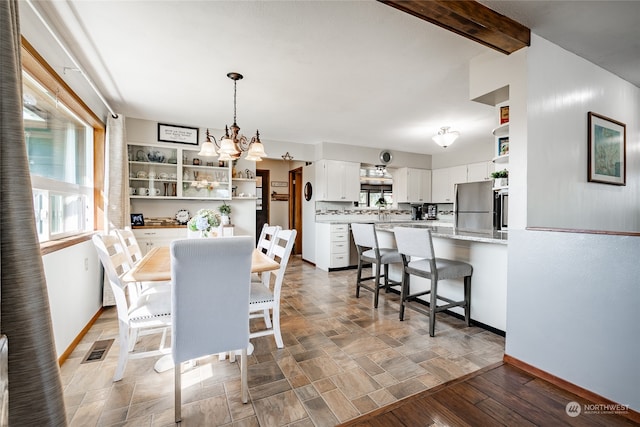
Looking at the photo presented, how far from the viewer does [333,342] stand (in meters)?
2.37

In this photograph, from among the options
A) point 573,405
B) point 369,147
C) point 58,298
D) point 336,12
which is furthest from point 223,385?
point 369,147

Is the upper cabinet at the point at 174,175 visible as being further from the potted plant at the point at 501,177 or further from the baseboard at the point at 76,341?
the potted plant at the point at 501,177

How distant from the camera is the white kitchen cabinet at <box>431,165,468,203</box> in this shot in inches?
235

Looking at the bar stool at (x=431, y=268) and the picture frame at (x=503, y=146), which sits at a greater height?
the picture frame at (x=503, y=146)

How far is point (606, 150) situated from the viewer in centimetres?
259

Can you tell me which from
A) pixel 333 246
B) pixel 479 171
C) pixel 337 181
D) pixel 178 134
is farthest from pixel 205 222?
pixel 479 171

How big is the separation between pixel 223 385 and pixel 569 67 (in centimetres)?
356

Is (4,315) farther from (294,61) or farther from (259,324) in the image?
(294,61)

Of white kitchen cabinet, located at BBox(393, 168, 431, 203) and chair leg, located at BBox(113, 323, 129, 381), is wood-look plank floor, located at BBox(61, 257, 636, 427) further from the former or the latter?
white kitchen cabinet, located at BBox(393, 168, 431, 203)

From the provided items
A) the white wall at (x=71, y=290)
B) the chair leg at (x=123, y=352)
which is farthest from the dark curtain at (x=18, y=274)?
the white wall at (x=71, y=290)

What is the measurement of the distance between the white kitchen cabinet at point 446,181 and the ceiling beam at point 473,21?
4211 mm

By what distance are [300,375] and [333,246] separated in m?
3.24

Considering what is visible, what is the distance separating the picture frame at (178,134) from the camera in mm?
4340

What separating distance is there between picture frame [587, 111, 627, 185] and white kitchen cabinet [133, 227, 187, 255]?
490 cm
